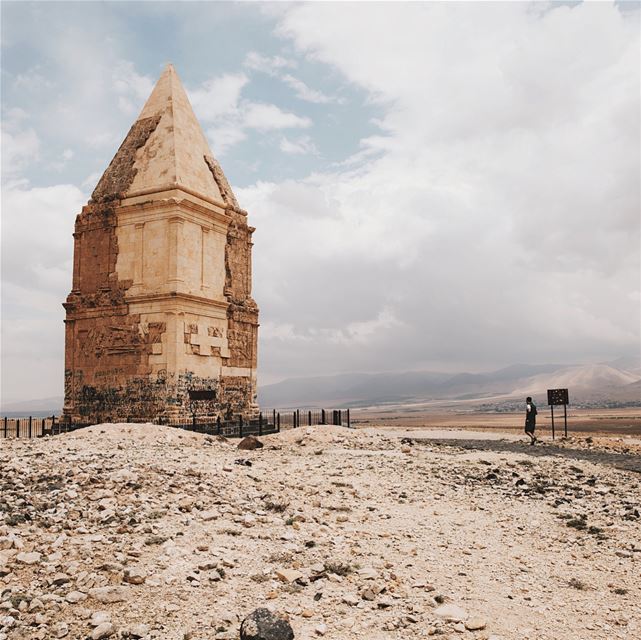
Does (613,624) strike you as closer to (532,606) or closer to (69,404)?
(532,606)

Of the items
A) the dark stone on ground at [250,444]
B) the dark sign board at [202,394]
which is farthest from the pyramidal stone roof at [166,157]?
the dark stone on ground at [250,444]

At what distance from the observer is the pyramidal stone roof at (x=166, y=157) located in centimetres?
2333

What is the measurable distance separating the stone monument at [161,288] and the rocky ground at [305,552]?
30.6 feet

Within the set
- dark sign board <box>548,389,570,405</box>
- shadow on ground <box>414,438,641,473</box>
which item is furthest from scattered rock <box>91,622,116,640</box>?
dark sign board <box>548,389,570,405</box>

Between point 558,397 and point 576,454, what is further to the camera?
point 558,397

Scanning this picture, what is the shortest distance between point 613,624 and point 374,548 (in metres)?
2.97

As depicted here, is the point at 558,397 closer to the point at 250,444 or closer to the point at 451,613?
the point at 250,444

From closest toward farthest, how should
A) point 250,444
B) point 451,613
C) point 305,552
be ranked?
point 451,613 → point 305,552 → point 250,444

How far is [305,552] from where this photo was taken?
295 inches

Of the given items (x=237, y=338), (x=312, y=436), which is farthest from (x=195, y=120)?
(x=312, y=436)

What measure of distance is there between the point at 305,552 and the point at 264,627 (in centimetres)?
225

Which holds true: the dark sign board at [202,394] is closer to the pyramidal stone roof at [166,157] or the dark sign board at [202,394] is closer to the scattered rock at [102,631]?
the pyramidal stone roof at [166,157]

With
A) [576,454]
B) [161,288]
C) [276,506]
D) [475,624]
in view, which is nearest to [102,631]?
[475,624]

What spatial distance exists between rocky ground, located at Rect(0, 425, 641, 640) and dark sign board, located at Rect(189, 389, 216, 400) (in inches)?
353
